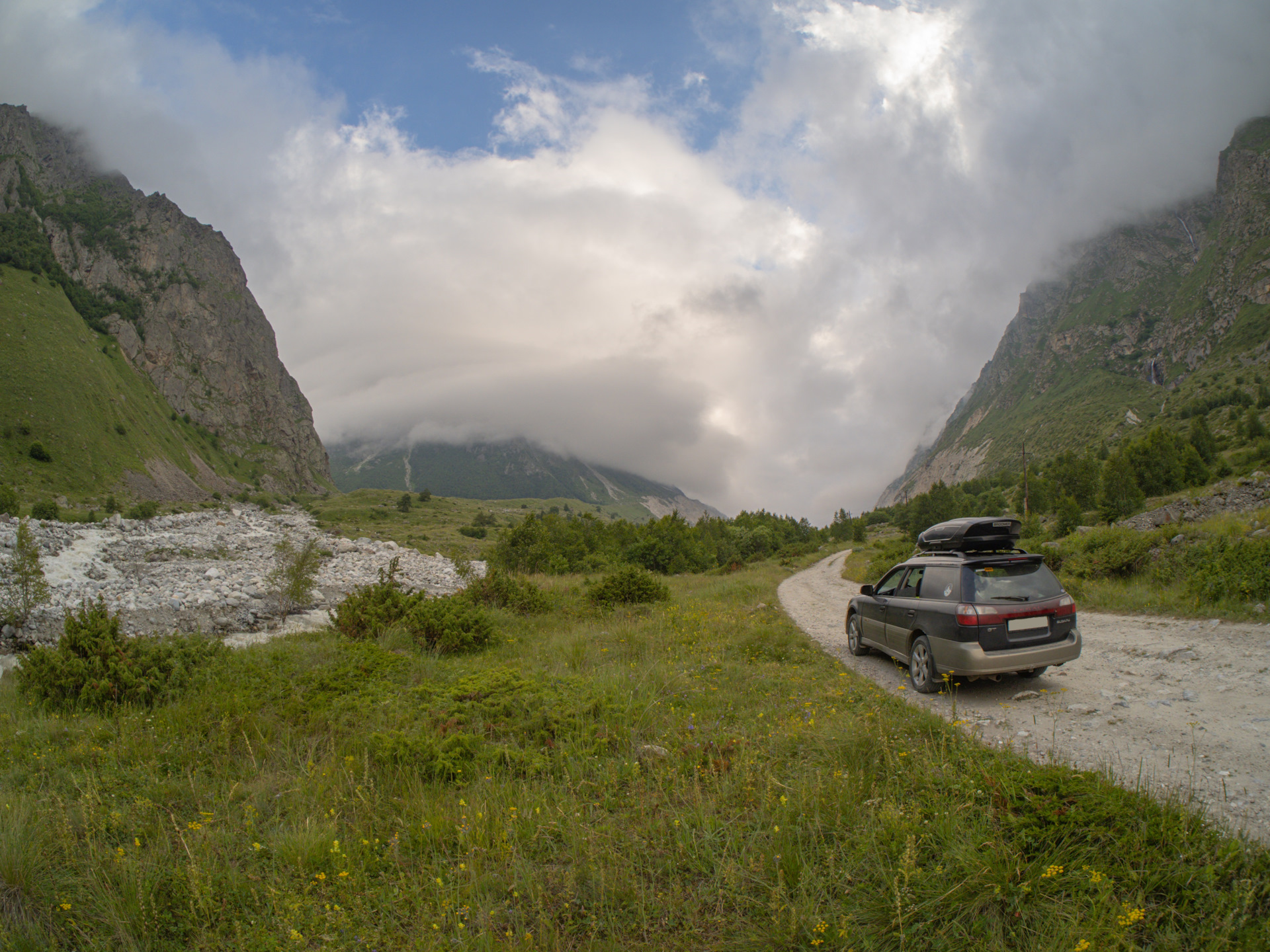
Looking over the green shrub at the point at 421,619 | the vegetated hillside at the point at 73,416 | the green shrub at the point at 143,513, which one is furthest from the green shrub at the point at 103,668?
the vegetated hillside at the point at 73,416

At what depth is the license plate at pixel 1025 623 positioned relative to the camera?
25.8 ft

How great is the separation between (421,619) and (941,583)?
33.9 feet

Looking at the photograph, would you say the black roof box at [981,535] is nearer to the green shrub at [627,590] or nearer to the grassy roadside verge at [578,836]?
the grassy roadside verge at [578,836]

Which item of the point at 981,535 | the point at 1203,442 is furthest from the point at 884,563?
the point at 1203,442

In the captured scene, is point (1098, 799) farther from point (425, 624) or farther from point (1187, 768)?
point (425, 624)

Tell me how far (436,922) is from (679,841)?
1.74m

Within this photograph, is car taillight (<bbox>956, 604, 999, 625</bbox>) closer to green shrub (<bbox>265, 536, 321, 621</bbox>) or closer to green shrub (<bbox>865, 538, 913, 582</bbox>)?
green shrub (<bbox>265, 536, 321, 621</bbox>)

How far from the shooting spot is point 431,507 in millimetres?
122688

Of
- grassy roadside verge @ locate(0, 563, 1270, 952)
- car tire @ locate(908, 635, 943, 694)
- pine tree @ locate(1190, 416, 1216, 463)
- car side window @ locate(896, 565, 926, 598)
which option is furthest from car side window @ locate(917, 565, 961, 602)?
pine tree @ locate(1190, 416, 1216, 463)

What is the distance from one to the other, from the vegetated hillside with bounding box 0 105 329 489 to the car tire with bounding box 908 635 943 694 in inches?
5398

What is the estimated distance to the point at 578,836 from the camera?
4.26 metres

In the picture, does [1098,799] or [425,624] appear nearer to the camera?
[1098,799]

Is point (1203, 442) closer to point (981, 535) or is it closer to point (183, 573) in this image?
point (981, 535)

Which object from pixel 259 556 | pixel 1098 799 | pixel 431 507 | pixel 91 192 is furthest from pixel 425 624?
pixel 91 192
